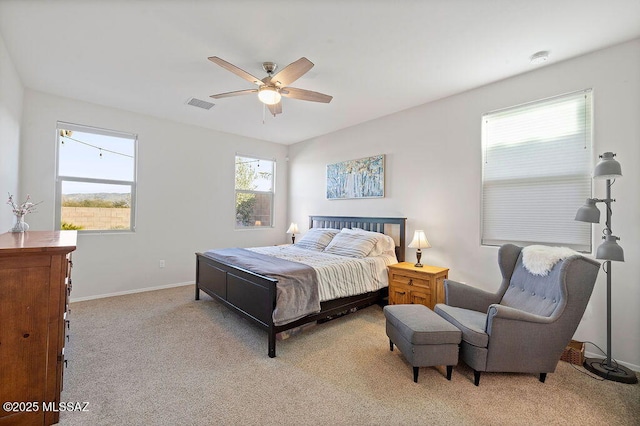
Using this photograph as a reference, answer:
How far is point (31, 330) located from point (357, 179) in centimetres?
414

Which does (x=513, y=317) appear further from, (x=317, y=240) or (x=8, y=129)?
(x=8, y=129)

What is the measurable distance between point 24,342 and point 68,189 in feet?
10.6

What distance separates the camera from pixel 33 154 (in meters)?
3.65

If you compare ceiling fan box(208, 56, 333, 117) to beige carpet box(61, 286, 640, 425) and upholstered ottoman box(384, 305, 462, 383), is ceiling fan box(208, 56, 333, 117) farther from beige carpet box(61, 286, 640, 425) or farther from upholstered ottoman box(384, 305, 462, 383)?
beige carpet box(61, 286, 640, 425)

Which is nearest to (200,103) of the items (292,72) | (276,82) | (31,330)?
(276,82)

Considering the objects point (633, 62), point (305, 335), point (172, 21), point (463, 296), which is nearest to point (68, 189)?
point (172, 21)

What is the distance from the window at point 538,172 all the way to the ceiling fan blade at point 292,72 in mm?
2339

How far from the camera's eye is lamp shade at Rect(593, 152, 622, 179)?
85.8 inches

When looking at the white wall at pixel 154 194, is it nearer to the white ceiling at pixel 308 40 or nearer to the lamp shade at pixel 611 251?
the white ceiling at pixel 308 40

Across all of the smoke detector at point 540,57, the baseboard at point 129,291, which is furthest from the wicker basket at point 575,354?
the baseboard at point 129,291

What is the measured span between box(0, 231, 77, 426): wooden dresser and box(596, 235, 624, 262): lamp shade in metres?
3.82

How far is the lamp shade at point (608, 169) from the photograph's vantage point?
218 cm

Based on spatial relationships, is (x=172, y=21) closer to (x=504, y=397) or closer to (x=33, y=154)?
(x=33, y=154)

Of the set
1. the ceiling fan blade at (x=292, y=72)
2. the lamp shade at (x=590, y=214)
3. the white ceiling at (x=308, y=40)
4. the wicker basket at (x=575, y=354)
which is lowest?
the wicker basket at (x=575, y=354)
